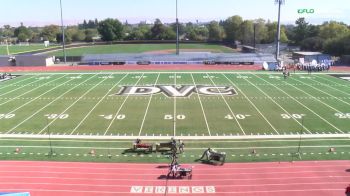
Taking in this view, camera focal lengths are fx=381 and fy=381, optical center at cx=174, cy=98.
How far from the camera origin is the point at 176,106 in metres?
32.1

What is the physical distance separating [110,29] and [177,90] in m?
101

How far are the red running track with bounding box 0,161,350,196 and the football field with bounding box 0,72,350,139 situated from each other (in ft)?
17.1

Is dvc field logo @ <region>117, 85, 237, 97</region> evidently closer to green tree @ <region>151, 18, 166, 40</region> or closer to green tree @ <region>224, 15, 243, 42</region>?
green tree @ <region>224, 15, 243, 42</region>

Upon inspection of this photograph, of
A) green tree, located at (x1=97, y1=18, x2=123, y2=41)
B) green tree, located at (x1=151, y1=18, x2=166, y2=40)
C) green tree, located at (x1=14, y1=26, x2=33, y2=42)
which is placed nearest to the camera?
green tree, located at (x1=97, y1=18, x2=123, y2=41)

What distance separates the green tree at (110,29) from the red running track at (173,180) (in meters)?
120

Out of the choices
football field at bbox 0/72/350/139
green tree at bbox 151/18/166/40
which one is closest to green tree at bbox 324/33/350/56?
football field at bbox 0/72/350/139

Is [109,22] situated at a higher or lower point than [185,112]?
higher

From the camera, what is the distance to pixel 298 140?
23.0 meters

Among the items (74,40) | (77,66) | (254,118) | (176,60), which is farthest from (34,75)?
(74,40)

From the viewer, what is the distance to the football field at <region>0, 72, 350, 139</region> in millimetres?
25344

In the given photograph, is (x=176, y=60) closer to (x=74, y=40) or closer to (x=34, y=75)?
(x=34, y=75)

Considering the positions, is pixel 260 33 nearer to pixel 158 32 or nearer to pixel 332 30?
pixel 332 30

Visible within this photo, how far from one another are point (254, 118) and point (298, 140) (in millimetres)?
5451

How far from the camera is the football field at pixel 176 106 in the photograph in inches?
998
